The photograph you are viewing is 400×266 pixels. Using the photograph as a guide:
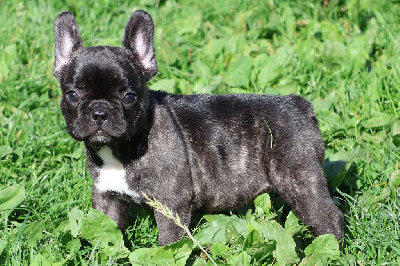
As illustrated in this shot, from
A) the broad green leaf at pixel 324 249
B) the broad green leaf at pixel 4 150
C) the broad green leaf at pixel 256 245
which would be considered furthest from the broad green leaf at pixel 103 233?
the broad green leaf at pixel 4 150

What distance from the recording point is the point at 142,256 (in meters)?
4.31

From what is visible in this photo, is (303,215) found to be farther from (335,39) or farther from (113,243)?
(335,39)

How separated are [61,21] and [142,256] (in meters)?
1.78

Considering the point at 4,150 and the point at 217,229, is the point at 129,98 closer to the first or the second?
the point at 217,229

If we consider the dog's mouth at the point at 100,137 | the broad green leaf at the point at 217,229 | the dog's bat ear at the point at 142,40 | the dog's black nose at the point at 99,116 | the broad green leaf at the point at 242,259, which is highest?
the dog's bat ear at the point at 142,40

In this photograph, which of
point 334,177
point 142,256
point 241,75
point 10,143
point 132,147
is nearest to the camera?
point 142,256

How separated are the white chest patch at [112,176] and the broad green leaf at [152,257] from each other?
1.52 ft

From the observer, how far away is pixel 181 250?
14.2ft

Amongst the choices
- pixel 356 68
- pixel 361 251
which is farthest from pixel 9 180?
pixel 356 68

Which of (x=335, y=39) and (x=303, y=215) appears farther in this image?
(x=335, y=39)

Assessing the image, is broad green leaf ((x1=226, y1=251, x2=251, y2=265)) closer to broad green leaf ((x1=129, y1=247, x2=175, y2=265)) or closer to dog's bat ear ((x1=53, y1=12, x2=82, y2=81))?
broad green leaf ((x1=129, y1=247, x2=175, y2=265))

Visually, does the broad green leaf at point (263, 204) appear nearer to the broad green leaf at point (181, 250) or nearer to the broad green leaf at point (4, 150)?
the broad green leaf at point (181, 250)

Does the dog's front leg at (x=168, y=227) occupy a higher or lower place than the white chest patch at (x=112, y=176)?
lower

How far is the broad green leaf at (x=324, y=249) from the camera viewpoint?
4312 mm
